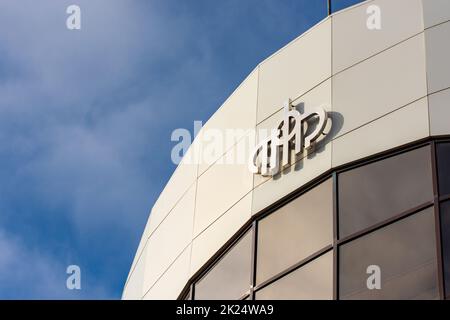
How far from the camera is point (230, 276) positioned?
1934 cm

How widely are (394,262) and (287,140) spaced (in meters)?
3.58

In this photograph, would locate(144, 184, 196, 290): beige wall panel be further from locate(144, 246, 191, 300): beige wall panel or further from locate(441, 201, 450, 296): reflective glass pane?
locate(441, 201, 450, 296): reflective glass pane

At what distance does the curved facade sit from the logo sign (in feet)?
0.45

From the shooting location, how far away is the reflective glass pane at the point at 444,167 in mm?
16984

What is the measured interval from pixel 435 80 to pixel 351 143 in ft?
5.49

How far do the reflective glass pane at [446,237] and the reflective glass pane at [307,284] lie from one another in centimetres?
185

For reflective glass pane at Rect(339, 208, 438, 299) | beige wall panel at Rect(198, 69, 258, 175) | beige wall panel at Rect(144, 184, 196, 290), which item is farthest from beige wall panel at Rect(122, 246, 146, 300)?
reflective glass pane at Rect(339, 208, 438, 299)

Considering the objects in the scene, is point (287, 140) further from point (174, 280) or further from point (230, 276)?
point (174, 280)

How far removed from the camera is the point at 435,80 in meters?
18.1

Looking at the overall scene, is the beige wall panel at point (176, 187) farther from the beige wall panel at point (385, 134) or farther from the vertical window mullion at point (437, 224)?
the vertical window mullion at point (437, 224)

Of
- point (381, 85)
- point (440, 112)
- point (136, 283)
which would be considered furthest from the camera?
point (136, 283)

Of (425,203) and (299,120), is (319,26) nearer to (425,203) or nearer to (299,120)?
(299,120)

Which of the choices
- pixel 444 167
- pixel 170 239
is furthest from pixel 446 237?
pixel 170 239
